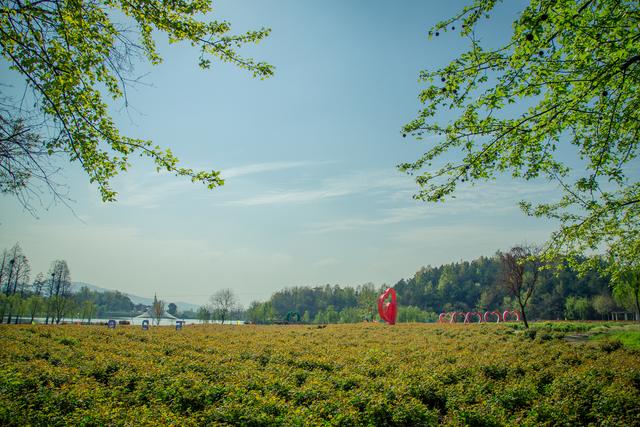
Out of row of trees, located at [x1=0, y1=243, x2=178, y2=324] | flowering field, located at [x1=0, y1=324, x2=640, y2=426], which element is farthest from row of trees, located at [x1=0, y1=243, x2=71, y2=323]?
flowering field, located at [x1=0, y1=324, x2=640, y2=426]

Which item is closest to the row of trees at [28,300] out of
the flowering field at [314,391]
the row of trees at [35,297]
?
the row of trees at [35,297]

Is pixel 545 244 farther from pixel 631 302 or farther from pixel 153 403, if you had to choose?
pixel 631 302

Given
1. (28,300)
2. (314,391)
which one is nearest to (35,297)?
(28,300)

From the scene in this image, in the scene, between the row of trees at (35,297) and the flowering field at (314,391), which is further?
the row of trees at (35,297)

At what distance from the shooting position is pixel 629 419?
25.8 ft

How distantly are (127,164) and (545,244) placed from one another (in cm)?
1145

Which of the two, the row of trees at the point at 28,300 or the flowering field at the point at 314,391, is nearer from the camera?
the flowering field at the point at 314,391

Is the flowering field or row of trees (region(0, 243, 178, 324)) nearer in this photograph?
the flowering field

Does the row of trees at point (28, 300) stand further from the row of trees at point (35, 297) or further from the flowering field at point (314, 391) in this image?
the flowering field at point (314, 391)

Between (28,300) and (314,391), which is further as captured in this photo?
(28,300)

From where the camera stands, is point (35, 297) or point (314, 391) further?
point (35, 297)

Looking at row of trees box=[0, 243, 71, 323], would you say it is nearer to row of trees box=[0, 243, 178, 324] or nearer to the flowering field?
row of trees box=[0, 243, 178, 324]

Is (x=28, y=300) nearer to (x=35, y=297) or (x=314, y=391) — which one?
(x=35, y=297)

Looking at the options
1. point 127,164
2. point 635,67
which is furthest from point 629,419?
point 127,164
